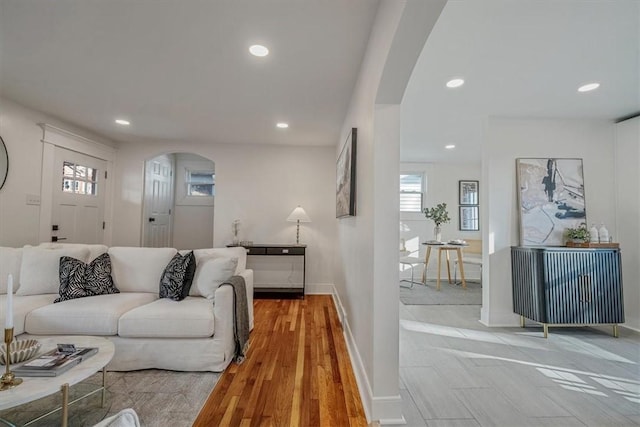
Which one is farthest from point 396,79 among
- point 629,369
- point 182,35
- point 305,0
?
point 629,369

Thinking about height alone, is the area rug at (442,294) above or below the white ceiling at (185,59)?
below

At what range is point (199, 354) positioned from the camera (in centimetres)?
214

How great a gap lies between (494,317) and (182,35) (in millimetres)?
4040

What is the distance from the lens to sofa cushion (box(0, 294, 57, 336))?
2.07 m

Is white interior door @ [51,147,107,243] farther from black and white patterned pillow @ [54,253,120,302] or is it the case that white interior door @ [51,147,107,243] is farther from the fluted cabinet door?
the fluted cabinet door

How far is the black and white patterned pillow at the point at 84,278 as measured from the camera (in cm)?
239

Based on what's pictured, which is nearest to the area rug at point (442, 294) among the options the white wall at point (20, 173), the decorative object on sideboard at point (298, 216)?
the decorative object on sideboard at point (298, 216)

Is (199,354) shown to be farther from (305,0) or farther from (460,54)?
(460,54)

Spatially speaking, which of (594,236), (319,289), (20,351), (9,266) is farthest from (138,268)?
(594,236)

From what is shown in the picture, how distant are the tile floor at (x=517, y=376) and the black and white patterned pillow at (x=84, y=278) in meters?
2.63

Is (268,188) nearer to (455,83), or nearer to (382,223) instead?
(455,83)

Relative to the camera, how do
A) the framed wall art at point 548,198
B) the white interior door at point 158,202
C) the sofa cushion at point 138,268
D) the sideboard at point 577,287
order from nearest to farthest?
1. the sofa cushion at point 138,268
2. the sideboard at point 577,287
3. the framed wall art at point 548,198
4. the white interior door at point 158,202

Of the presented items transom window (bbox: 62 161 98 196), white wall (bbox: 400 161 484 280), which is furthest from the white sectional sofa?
white wall (bbox: 400 161 484 280)

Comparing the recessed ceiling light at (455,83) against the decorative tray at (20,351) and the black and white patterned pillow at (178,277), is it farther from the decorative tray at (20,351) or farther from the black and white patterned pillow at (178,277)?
the decorative tray at (20,351)
